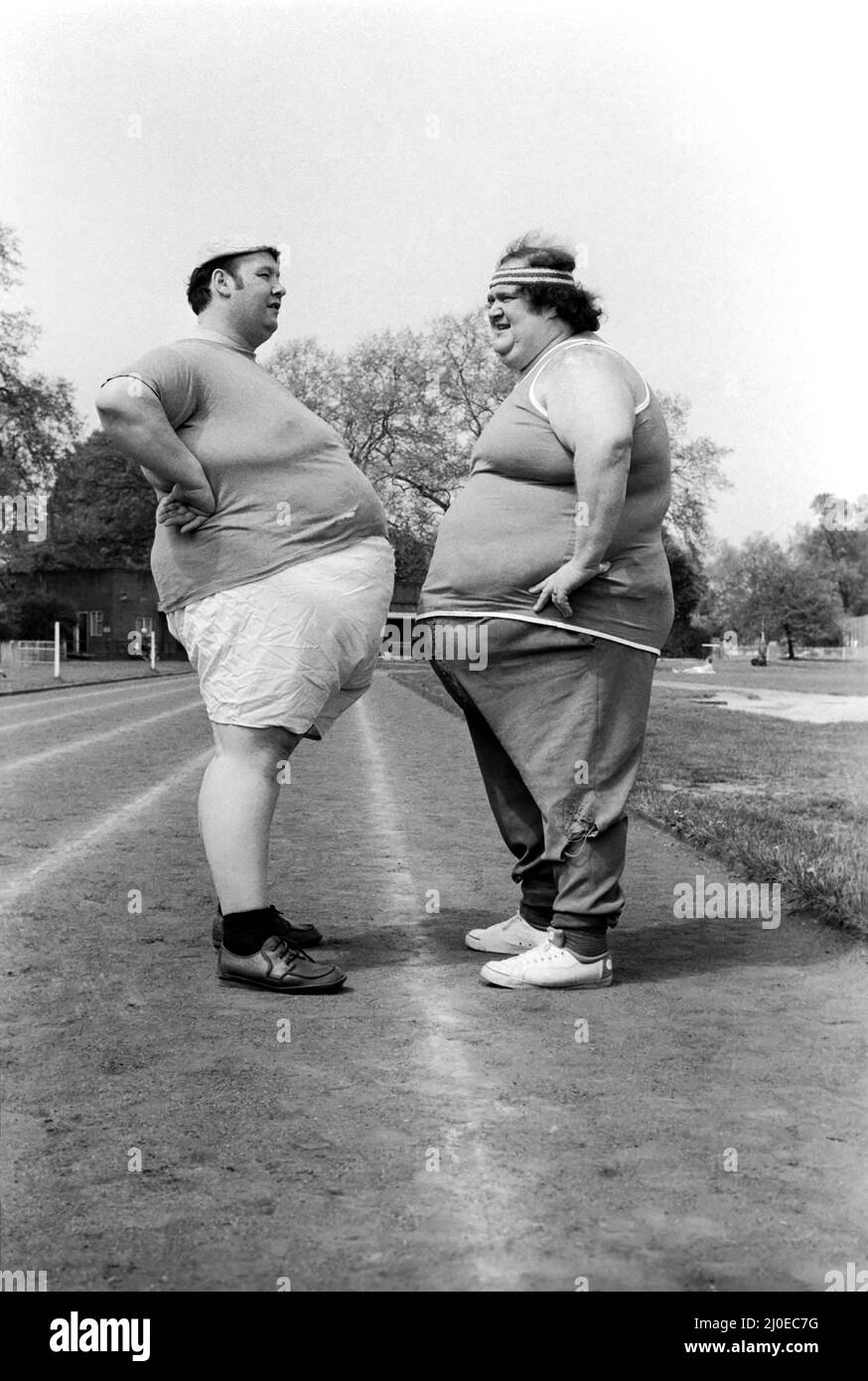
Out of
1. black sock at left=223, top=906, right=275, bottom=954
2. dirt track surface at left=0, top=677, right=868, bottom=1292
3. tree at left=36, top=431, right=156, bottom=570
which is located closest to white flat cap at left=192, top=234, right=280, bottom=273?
black sock at left=223, top=906, right=275, bottom=954

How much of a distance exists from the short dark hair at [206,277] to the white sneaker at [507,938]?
6.86 feet

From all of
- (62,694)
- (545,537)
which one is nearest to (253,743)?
(545,537)

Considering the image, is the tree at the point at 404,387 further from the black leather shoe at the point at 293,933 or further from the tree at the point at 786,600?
the tree at the point at 786,600

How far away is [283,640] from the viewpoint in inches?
158

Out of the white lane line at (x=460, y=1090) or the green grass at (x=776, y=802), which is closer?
the white lane line at (x=460, y=1090)

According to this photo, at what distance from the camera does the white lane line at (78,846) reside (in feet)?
17.9

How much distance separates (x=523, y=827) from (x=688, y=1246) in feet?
7.48

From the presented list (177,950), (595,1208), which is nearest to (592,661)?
(177,950)

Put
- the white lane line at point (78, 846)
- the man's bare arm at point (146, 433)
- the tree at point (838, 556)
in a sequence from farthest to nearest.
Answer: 1. the tree at point (838, 556)
2. the white lane line at point (78, 846)
3. the man's bare arm at point (146, 433)

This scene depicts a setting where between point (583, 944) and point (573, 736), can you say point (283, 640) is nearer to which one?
point (573, 736)

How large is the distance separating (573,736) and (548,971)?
0.66 metres

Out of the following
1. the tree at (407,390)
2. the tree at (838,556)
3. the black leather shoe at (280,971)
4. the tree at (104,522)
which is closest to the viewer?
the black leather shoe at (280,971)

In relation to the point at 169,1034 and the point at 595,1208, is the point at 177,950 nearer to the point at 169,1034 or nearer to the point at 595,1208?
the point at 169,1034

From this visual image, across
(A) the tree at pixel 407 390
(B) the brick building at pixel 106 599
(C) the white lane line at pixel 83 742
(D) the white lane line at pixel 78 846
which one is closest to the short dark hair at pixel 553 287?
(D) the white lane line at pixel 78 846
